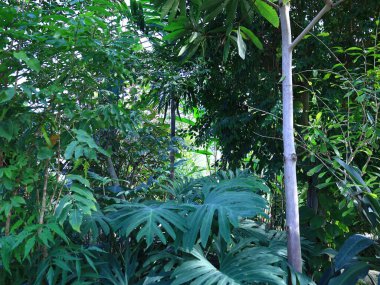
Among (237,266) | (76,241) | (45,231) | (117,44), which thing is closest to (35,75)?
(117,44)

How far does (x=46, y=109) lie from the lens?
2115mm

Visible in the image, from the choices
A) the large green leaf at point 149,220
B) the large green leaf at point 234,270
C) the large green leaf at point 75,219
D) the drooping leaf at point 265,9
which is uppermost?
the drooping leaf at point 265,9

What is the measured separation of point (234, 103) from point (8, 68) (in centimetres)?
209

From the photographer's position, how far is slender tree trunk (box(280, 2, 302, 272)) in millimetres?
2135

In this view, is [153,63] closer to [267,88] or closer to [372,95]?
[267,88]

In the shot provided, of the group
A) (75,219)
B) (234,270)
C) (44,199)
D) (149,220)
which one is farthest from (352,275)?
(44,199)

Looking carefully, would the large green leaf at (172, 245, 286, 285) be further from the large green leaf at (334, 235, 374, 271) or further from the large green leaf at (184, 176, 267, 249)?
the large green leaf at (334, 235, 374, 271)

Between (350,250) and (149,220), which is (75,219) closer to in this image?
(149,220)

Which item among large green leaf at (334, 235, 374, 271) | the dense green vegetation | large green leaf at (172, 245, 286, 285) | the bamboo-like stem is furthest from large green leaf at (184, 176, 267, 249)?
the bamboo-like stem

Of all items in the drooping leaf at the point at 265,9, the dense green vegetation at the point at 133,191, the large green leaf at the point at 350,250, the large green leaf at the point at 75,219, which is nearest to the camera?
the large green leaf at the point at 75,219

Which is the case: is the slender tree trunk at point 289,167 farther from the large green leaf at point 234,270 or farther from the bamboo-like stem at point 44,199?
the bamboo-like stem at point 44,199

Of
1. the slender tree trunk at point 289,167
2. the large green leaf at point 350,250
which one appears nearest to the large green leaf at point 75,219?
the slender tree trunk at point 289,167

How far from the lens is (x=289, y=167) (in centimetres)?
216

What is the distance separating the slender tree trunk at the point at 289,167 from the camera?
2.13 metres
